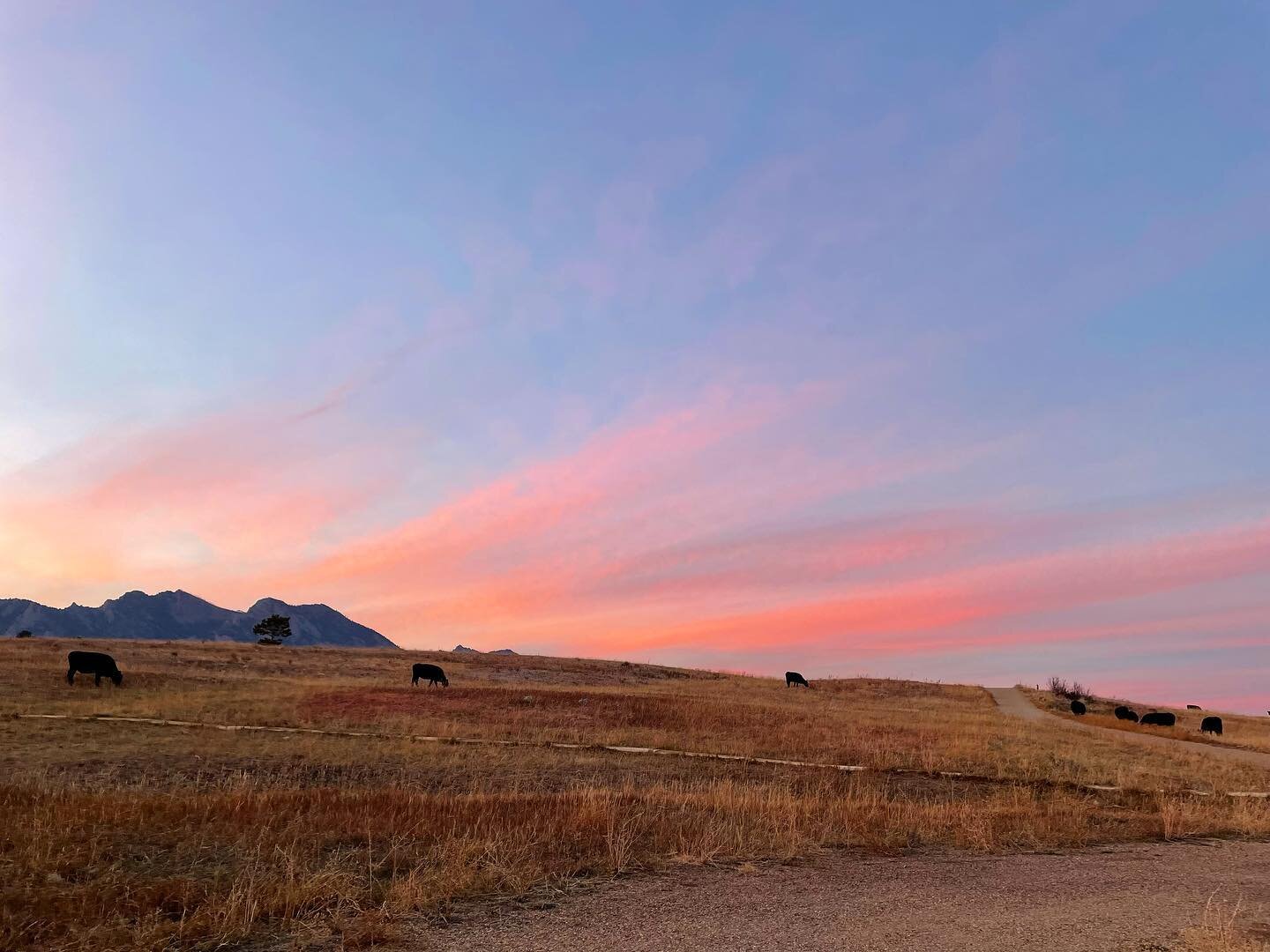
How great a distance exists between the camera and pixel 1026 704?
69375 mm

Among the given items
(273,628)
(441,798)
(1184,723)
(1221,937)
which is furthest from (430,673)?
(273,628)

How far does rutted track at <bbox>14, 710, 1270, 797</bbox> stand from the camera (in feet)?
79.8

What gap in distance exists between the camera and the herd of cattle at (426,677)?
42.3 metres

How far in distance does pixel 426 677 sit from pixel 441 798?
4043 centimetres

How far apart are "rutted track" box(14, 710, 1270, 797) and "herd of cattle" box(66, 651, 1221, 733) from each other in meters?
11.0

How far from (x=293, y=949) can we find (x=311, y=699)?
32349mm

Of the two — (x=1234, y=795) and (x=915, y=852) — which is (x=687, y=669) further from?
(x=915, y=852)

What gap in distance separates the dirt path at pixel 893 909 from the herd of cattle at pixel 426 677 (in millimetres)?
39053

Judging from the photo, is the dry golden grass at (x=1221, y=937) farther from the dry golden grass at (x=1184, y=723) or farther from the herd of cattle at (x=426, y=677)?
the herd of cattle at (x=426, y=677)

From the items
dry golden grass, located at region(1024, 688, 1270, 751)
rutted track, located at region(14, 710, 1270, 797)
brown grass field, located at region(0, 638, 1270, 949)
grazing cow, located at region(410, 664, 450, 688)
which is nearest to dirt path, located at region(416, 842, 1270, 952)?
brown grass field, located at region(0, 638, 1270, 949)

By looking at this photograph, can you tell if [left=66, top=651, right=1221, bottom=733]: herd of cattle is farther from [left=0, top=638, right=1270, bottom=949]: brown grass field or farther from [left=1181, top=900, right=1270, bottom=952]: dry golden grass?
[left=1181, top=900, right=1270, bottom=952]: dry golden grass

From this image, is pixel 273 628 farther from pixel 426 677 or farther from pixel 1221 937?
pixel 1221 937

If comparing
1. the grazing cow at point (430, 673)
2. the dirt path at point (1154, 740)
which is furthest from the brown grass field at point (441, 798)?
the grazing cow at point (430, 673)

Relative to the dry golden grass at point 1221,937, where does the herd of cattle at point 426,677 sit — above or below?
above
